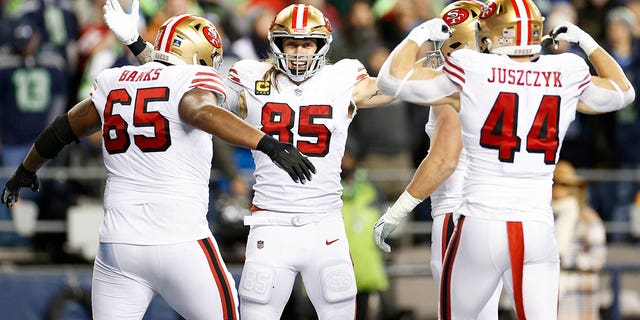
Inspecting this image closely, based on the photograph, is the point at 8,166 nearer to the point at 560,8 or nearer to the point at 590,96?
the point at 560,8

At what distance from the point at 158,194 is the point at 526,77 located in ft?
6.91

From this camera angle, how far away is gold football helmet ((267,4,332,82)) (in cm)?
791

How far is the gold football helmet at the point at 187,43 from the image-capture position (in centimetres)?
759

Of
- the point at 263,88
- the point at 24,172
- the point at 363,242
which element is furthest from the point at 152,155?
the point at 363,242

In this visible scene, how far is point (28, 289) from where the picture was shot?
1144 centimetres

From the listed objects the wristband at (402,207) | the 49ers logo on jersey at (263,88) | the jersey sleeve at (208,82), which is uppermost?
the jersey sleeve at (208,82)

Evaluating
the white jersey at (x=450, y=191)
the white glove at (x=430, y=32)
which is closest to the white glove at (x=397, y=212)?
the white jersey at (x=450, y=191)

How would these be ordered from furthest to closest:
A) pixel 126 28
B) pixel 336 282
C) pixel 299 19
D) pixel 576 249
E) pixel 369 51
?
1. pixel 369 51
2. pixel 576 249
3. pixel 126 28
4. pixel 299 19
5. pixel 336 282

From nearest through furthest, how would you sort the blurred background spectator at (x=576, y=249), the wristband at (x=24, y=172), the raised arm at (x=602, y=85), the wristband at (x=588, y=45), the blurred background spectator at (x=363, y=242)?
the raised arm at (x=602, y=85), the wristband at (x=588, y=45), the wristband at (x=24, y=172), the blurred background spectator at (x=576, y=249), the blurred background spectator at (x=363, y=242)

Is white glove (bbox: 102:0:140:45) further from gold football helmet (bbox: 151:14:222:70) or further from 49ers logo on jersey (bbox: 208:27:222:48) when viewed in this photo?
49ers logo on jersey (bbox: 208:27:222:48)

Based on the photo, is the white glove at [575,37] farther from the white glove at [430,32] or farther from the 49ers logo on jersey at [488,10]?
the white glove at [430,32]

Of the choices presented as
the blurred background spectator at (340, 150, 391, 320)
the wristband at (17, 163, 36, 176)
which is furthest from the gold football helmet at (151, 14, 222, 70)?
the blurred background spectator at (340, 150, 391, 320)

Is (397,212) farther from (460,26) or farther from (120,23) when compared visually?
(120,23)

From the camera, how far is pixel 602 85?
24.8 ft
